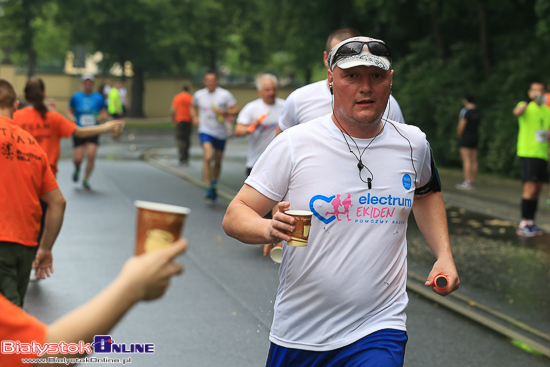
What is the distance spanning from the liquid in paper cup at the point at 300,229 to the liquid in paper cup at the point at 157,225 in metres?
0.96

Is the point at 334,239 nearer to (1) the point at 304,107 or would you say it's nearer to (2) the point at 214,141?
(1) the point at 304,107

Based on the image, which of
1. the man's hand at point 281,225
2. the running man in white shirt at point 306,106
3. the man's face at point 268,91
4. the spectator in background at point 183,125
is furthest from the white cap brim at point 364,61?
the spectator in background at point 183,125

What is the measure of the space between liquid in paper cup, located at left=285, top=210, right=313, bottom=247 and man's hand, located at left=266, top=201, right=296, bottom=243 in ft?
0.05

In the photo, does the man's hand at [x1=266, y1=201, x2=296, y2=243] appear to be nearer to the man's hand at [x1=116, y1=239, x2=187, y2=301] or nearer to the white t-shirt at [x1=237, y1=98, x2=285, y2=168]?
the man's hand at [x1=116, y1=239, x2=187, y2=301]

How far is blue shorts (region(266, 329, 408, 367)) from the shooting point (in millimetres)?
3217

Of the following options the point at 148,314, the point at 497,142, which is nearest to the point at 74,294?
the point at 148,314

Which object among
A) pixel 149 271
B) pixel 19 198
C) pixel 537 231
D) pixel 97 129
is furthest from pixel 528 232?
pixel 149 271

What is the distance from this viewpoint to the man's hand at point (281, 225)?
272cm

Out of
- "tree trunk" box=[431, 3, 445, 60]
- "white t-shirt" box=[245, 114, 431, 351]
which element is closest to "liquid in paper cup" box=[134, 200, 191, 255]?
"white t-shirt" box=[245, 114, 431, 351]

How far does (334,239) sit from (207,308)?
12.2 ft

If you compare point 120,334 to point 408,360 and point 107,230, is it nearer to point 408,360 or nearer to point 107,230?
point 408,360

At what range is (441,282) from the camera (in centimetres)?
343

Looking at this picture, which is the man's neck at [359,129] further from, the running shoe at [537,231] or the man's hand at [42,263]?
the running shoe at [537,231]

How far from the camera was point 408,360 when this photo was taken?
557cm
